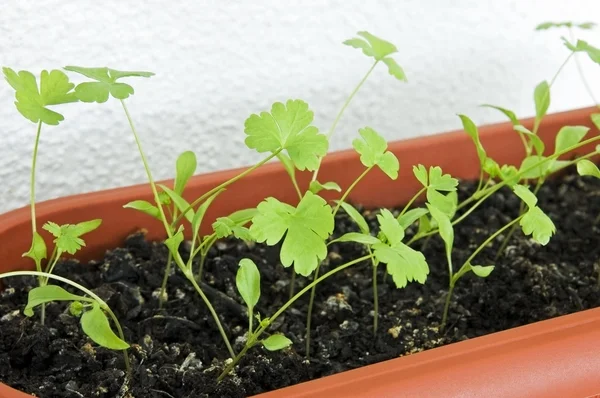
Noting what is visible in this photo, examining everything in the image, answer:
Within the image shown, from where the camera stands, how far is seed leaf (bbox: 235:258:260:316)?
725 mm

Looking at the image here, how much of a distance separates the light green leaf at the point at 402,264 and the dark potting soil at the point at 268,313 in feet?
0.58

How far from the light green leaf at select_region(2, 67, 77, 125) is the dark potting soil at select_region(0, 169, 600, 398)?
0.76ft

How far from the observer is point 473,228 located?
1.06 m

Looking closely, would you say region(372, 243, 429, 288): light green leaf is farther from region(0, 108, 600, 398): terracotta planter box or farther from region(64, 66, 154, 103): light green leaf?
region(64, 66, 154, 103): light green leaf

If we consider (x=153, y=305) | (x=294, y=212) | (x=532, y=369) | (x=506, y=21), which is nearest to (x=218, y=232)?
(x=294, y=212)

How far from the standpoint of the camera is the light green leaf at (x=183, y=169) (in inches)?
34.0

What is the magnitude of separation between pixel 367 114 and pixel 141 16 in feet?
1.41

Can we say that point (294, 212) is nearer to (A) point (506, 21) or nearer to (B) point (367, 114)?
(B) point (367, 114)

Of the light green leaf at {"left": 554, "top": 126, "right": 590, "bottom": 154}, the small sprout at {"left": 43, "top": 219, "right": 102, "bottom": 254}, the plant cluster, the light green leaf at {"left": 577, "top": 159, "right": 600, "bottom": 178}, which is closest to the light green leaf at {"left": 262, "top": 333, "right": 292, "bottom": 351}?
the plant cluster

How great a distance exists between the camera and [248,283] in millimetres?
732

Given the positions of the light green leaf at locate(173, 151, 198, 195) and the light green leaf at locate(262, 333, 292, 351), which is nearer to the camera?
the light green leaf at locate(262, 333, 292, 351)

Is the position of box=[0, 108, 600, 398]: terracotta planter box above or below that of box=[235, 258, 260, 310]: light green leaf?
below

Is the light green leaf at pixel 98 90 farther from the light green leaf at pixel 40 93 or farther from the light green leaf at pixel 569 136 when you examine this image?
the light green leaf at pixel 569 136

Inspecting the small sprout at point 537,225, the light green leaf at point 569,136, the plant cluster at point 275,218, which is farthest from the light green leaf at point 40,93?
the light green leaf at point 569,136
